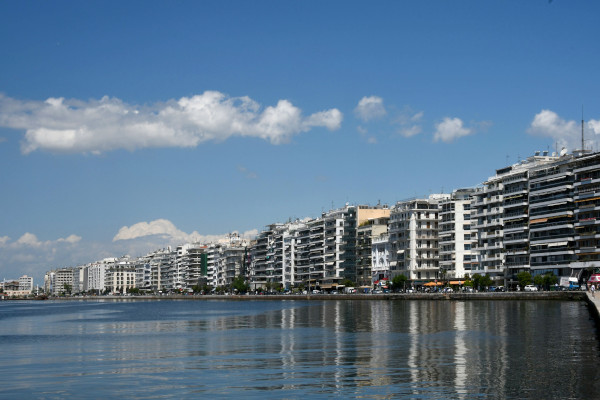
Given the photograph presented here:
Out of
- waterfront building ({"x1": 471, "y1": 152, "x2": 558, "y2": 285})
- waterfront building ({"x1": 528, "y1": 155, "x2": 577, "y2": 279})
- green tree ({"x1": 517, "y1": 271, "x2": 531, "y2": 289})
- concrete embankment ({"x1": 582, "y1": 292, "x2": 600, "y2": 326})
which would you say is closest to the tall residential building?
waterfront building ({"x1": 471, "y1": 152, "x2": 558, "y2": 285})

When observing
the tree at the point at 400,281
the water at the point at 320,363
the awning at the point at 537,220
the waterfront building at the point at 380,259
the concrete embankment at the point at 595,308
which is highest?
the awning at the point at 537,220

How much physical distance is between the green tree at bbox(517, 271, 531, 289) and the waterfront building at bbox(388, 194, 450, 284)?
39155 mm

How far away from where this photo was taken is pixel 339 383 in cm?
3288

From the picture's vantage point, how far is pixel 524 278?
128 metres

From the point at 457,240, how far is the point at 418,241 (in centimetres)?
1284

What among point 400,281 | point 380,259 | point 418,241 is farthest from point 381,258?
point 400,281

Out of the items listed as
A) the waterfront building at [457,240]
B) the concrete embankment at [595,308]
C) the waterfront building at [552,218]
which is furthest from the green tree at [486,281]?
the concrete embankment at [595,308]

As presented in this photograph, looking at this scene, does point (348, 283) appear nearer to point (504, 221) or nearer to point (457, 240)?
point (457, 240)

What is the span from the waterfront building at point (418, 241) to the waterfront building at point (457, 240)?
774 centimetres

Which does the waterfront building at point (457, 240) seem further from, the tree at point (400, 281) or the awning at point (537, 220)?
the awning at point (537, 220)

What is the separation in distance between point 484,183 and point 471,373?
116 metres

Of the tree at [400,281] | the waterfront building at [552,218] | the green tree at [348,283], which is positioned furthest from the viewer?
the green tree at [348,283]

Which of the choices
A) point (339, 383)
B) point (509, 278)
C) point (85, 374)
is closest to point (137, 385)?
point (85, 374)

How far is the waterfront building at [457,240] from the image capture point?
518 feet
